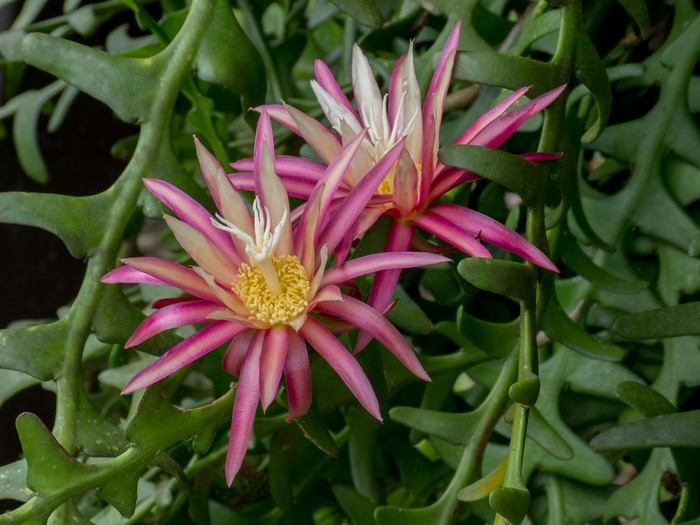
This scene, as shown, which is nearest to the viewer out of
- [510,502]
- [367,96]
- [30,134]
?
[510,502]

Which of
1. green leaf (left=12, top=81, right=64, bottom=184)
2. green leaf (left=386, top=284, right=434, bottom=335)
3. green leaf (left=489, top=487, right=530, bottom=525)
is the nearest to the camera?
green leaf (left=489, top=487, right=530, bottom=525)

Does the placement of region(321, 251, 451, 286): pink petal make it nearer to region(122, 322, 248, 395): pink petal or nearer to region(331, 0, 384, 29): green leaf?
region(122, 322, 248, 395): pink petal

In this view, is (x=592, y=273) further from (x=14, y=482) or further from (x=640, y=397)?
(x=14, y=482)

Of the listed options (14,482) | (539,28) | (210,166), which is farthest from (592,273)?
(14,482)

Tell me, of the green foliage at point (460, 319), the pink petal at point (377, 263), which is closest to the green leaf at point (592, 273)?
the green foliage at point (460, 319)

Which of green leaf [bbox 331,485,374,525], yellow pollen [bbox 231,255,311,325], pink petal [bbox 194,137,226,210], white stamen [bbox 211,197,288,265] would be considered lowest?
green leaf [bbox 331,485,374,525]

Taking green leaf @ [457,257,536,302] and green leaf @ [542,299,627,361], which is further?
green leaf @ [542,299,627,361]

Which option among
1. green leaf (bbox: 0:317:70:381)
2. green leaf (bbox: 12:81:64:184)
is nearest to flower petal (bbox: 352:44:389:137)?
green leaf (bbox: 0:317:70:381)
